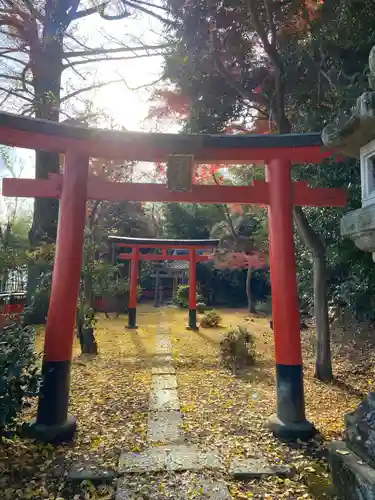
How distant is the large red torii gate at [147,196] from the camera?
3.97m

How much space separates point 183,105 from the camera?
9.42m

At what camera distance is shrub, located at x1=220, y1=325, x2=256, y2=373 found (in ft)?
23.7

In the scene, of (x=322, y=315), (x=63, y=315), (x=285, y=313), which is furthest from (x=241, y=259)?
(x=63, y=315)

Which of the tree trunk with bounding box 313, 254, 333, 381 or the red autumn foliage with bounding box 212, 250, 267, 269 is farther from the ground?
the red autumn foliage with bounding box 212, 250, 267, 269

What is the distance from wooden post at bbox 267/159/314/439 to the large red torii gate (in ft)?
0.04

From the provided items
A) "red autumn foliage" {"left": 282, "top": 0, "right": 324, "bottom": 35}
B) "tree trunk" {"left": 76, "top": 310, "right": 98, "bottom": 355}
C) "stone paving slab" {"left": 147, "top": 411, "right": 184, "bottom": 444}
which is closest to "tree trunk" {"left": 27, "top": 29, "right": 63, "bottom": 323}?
"tree trunk" {"left": 76, "top": 310, "right": 98, "bottom": 355}

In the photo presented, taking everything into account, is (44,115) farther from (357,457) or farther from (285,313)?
(357,457)

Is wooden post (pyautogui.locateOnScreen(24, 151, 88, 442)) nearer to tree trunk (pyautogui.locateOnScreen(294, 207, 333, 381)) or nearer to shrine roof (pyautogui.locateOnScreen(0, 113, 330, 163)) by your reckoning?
shrine roof (pyautogui.locateOnScreen(0, 113, 330, 163))

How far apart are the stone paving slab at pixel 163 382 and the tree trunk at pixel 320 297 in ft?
8.43

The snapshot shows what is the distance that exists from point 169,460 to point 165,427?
0.88 m

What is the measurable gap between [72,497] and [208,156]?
3732 millimetres

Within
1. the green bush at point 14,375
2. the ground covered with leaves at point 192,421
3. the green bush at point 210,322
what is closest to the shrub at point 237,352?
the ground covered with leaves at point 192,421

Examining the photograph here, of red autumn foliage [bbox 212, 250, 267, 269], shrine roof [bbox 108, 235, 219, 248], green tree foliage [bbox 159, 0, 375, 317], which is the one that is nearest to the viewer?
green tree foliage [bbox 159, 0, 375, 317]

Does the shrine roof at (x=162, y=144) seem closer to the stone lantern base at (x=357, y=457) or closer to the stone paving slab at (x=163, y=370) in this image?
the stone lantern base at (x=357, y=457)
